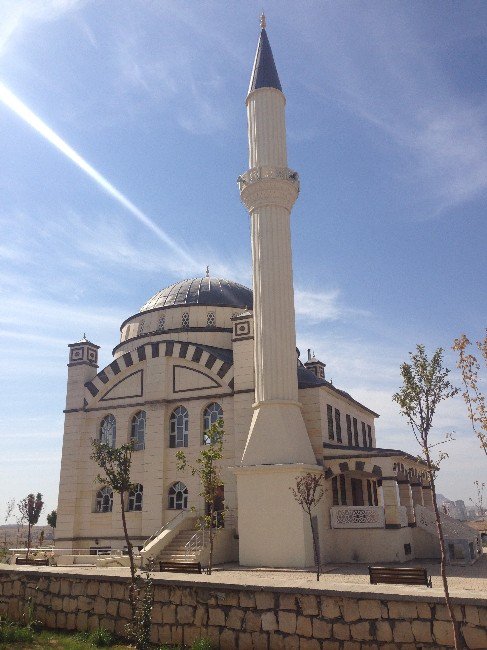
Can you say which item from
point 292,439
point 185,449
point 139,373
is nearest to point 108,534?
point 185,449

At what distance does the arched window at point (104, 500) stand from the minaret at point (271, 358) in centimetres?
1014

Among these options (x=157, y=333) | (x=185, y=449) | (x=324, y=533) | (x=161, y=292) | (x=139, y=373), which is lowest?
Result: (x=324, y=533)

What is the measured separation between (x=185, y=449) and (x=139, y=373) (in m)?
5.15

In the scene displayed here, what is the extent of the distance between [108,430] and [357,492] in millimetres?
13782

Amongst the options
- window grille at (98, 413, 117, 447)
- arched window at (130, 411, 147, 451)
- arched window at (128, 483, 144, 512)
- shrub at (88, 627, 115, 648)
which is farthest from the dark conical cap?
shrub at (88, 627, 115, 648)

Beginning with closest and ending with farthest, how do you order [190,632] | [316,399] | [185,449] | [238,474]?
[190,632] < [238,474] < [316,399] < [185,449]

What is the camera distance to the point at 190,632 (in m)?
10.3

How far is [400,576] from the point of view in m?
12.5

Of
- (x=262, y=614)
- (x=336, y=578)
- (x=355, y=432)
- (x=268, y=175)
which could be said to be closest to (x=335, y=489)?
(x=355, y=432)

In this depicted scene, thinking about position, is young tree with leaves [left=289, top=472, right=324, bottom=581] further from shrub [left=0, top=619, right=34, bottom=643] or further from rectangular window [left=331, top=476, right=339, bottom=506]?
shrub [left=0, top=619, right=34, bottom=643]

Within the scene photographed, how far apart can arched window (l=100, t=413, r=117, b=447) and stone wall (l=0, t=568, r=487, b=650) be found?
59.9 feet

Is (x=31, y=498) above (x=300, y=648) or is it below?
above

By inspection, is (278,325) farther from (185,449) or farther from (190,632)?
(190,632)

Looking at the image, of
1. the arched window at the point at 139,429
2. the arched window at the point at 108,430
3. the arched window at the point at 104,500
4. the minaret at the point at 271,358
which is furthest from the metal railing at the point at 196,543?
the arched window at the point at 108,430
